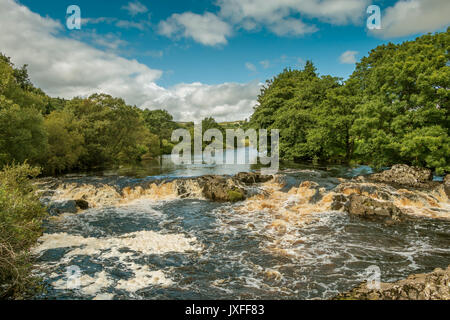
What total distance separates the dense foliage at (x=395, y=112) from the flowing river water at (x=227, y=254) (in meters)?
8.68

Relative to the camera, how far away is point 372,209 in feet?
41.0

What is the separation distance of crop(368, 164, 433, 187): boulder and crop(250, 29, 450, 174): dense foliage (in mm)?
816

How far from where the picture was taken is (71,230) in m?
11.7

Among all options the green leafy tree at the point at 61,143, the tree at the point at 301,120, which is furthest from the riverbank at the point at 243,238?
the tree at the point at 301,120

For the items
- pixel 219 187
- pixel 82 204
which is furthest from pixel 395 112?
pixel 82 204

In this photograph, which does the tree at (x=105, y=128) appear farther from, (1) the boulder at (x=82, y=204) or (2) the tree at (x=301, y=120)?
(2) the tree at (x=301, y=120)

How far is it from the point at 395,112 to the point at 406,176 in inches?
202

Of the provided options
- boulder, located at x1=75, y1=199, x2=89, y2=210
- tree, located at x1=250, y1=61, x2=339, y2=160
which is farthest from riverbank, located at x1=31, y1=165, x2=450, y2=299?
tree, located at x1=250, y1=61, x2=339, y2=160

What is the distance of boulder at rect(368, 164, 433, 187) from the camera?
17.2 meters

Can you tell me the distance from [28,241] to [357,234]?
40.3ft

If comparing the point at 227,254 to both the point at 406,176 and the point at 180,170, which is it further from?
the point at 180,170

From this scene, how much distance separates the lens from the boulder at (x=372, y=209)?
12141mm

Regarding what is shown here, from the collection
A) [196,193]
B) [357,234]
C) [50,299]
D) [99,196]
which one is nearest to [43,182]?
[99,196]

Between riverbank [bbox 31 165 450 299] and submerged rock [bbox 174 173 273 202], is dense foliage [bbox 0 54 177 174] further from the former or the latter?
submerged rock [bbox 174 173 273 202]
